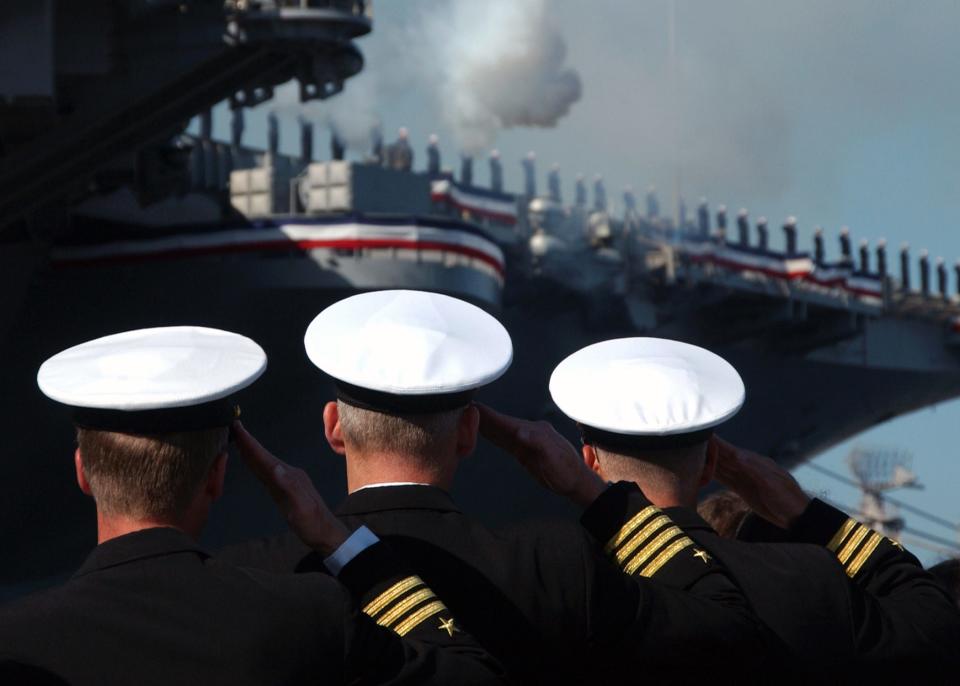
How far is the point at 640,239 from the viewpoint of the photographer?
74.2ft

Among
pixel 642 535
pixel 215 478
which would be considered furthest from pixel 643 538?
pixel 215 478

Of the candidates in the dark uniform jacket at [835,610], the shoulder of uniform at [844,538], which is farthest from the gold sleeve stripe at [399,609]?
the shoulder of uniform at [844,538]

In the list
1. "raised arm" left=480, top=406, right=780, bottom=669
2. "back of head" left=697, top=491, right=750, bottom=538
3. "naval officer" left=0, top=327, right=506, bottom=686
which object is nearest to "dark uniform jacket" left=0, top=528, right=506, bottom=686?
"naval officer" left=0, top=327, right=506, bottom=686

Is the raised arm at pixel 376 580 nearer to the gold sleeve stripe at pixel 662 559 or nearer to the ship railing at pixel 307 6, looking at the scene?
the gold sleeve stripe at pixel 662 559

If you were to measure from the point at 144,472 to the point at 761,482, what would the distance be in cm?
153

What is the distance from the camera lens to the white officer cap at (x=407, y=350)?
301 centimetres

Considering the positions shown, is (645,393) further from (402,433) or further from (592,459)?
(402,433)

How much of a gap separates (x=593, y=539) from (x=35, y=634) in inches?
43.5

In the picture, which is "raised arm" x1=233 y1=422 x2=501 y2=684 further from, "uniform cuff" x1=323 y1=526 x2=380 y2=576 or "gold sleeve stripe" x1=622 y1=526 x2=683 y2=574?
"gold sleeve stripe" x1=622 y1=526 x2=683 y2=574

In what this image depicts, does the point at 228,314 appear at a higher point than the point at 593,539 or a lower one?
lower

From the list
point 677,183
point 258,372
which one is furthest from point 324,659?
point 677,183

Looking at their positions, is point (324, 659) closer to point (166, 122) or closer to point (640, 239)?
point (166, 122)

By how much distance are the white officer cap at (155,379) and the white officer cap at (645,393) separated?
86 cm

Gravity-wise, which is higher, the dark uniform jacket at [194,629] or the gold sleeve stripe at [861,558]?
the dark uniform jacket at [194,629]
